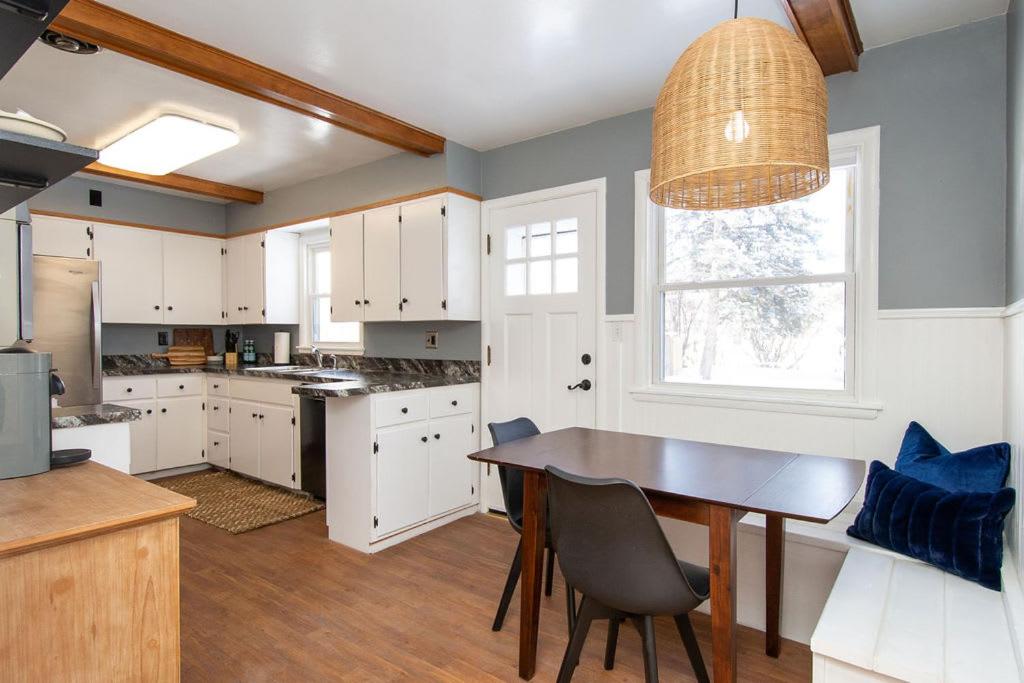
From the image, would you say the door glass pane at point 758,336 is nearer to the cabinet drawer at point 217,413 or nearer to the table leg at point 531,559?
the table leg at point 531,559

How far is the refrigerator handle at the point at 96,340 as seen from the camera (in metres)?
3.88

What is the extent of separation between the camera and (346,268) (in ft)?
13.9

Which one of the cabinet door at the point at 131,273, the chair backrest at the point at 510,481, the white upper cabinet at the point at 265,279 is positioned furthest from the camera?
the white upper cabinet at the point at 265,279

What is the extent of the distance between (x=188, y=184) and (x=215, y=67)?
2.47m

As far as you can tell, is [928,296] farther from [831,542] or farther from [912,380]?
[831,542]

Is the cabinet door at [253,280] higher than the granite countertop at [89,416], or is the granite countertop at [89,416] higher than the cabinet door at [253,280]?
the cabinet door at [253,280]

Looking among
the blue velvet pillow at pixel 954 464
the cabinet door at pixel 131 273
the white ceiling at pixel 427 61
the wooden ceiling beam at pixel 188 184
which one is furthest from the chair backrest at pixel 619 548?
the cabinet door at pixel 131 273

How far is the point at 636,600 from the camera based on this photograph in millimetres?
1609

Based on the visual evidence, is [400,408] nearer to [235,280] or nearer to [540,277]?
[540,277]

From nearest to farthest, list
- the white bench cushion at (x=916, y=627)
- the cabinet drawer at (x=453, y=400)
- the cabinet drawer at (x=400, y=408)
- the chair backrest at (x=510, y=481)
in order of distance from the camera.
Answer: the white bench cushion at (x=916, y=627) → the chair backrest at (x=510, y=481) → the cabinet drawer at (x=400, y=408) → the cabinet drawer at (x=453, y=400)

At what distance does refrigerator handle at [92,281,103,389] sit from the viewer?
3875 millimetres

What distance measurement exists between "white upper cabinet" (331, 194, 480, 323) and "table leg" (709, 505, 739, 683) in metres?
2.39

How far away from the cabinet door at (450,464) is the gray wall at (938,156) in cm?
244

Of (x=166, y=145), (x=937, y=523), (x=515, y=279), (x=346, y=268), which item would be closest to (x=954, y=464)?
(x=937, y=523)
